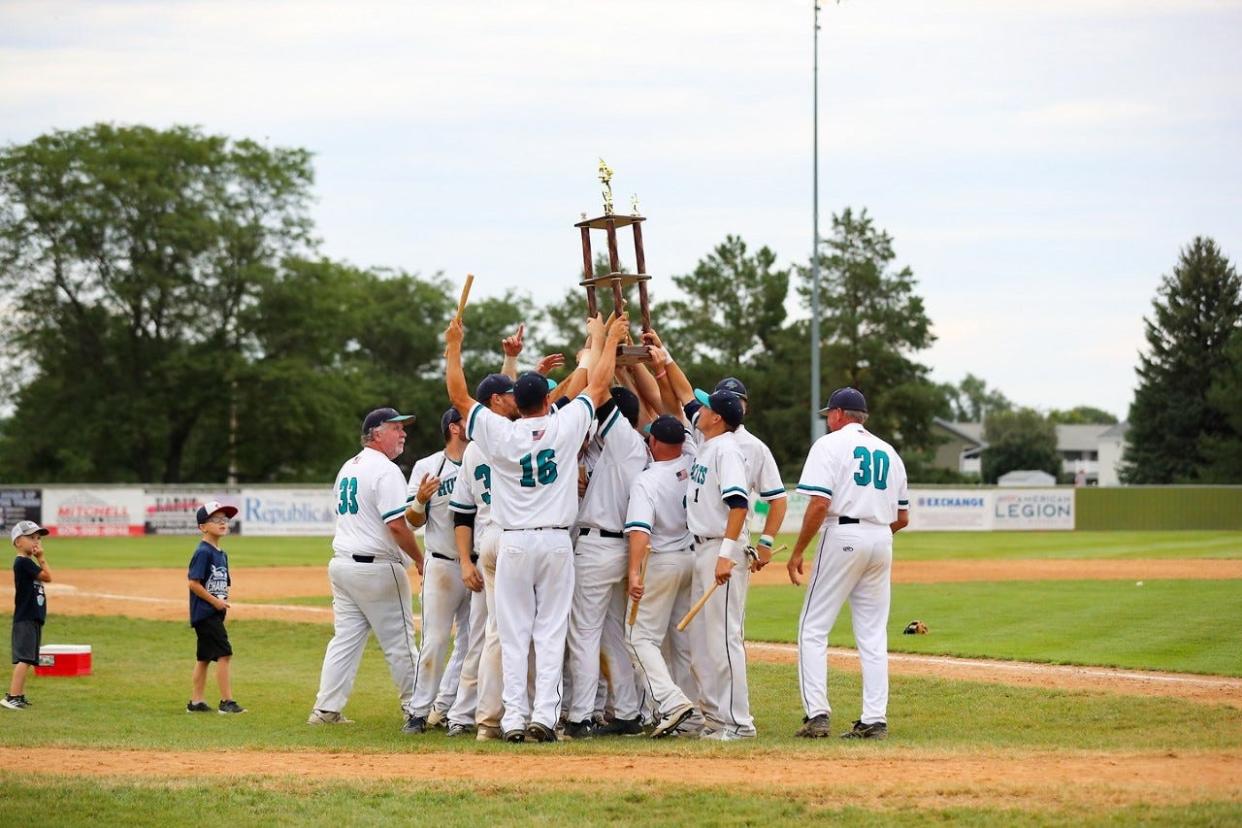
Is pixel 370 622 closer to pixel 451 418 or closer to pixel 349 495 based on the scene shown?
pixel 349 495

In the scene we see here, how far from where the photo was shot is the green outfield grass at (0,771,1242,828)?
20.0 feet

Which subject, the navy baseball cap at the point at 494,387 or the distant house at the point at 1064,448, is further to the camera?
the distant house at the point at 1064,448

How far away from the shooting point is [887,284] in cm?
6956

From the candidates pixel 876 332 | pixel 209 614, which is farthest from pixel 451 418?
pixel 876 332

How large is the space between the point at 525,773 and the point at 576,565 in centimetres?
210

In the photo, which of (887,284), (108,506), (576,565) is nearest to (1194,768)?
(576,565)

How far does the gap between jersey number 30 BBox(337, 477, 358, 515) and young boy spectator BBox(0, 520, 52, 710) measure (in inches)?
131

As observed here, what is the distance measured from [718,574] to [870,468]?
3.95 ft

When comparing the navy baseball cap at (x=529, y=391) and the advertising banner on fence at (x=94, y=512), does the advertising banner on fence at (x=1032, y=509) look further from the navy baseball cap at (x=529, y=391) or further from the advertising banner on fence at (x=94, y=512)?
the navy baseball cap at (x=529, y=391)

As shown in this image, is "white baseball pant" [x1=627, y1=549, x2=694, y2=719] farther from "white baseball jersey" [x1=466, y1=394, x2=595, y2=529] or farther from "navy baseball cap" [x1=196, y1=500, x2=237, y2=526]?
"navy baseball cap" [x1=196, y1=500, x2=237, y2=526]

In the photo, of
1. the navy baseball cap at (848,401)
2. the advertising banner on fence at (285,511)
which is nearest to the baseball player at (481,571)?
the navy baseball cap at (848,401)

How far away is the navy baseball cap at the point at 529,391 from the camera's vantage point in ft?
28.8

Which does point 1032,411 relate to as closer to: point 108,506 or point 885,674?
point 108,506

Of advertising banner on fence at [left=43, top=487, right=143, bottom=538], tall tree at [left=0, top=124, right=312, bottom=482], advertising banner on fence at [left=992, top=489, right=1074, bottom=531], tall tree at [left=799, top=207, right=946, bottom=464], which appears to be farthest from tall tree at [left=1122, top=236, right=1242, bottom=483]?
advertising banner on fence at [left=43, top=487, right=143, bottom=538]
